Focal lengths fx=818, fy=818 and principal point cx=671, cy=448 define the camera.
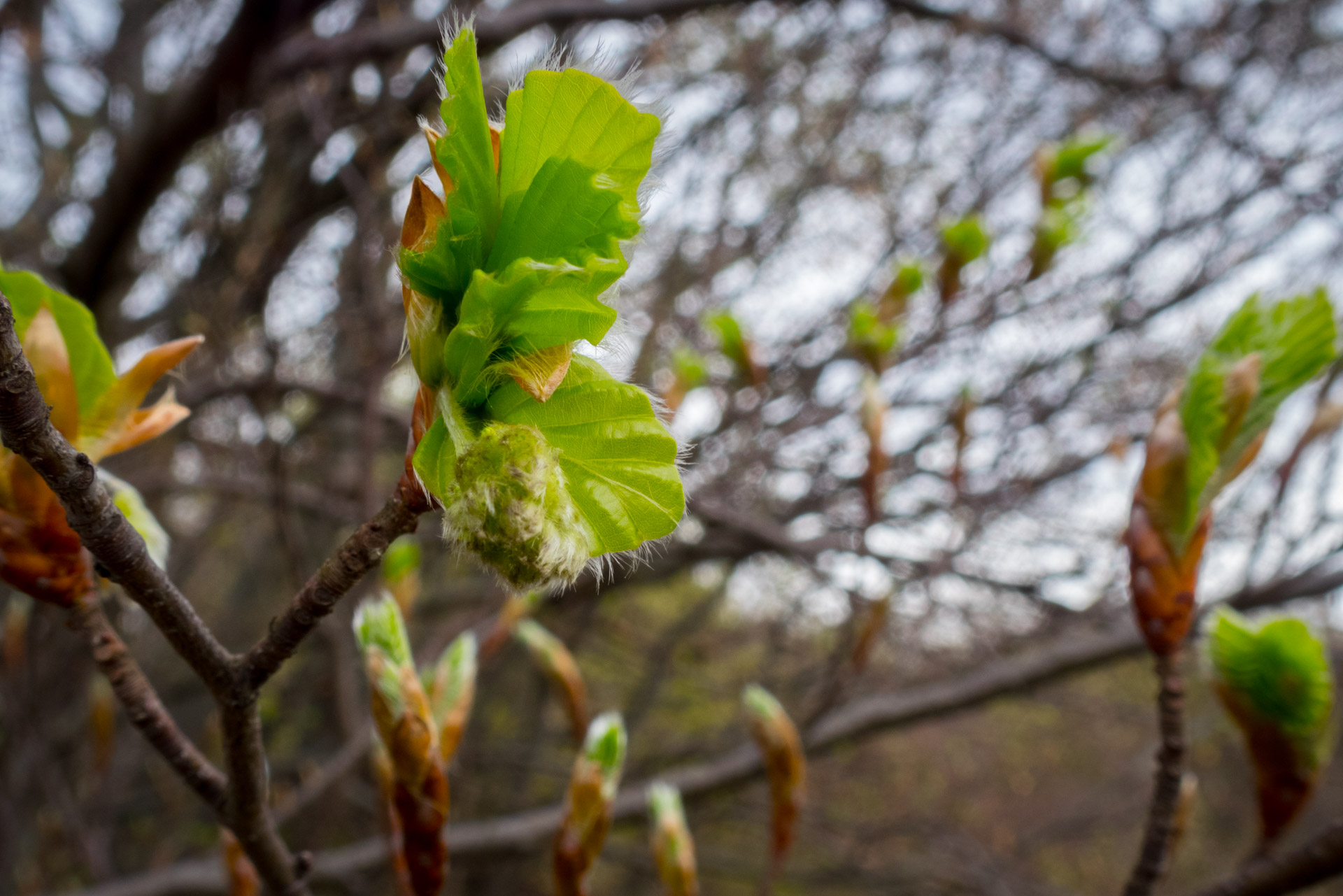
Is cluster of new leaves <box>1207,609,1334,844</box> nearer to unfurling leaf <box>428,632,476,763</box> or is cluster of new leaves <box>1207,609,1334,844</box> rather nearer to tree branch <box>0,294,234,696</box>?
unfurling leaf <box>428,632,476,763</box>

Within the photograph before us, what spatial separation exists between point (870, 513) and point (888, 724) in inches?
64.8

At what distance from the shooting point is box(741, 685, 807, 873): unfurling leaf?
1.40m

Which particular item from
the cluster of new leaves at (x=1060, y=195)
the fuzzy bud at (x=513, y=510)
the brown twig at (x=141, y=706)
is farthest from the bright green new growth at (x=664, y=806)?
the cluster of new leaves at (x=1060, y=195)

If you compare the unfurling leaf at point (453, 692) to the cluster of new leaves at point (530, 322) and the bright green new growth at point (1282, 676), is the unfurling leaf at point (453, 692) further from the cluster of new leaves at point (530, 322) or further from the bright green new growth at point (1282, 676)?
the bright green new growth at point (1282, 676)

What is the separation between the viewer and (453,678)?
1.11 meters

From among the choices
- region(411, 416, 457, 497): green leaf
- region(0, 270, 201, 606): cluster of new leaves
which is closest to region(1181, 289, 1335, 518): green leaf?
region(411, 416, 457, 497): green leaf

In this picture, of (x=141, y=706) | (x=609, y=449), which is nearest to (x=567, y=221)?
(x=609, y=449)

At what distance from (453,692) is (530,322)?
721mm

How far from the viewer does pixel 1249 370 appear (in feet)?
2.94

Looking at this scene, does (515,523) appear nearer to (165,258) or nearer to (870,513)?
(870,513)

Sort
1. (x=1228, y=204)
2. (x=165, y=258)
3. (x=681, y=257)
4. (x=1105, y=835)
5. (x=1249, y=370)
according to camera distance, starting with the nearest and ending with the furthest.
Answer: (x=1249, y=370) < (x=1228, y=204) < (x=165, y=258) < (x=681, y=257) < (x=1105, y=835)

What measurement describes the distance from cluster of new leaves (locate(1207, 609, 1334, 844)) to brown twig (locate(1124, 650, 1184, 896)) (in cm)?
14

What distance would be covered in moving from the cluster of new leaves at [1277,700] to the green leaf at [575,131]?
1012mm

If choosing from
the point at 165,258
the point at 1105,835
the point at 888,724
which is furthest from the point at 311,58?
the point at 1105,835
